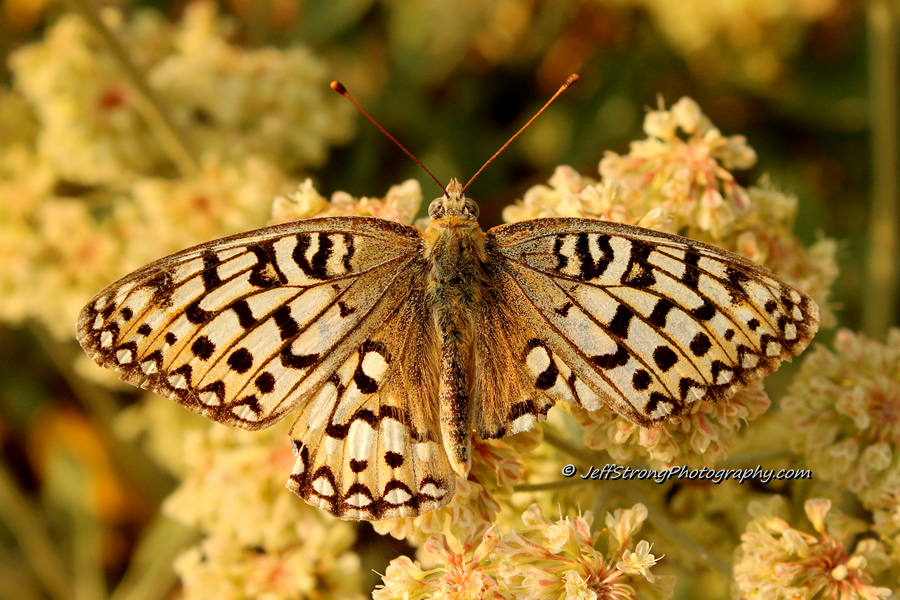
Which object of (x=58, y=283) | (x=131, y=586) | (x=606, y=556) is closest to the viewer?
(x=606, y=556)

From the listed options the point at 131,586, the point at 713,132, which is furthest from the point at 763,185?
the point at 131,586

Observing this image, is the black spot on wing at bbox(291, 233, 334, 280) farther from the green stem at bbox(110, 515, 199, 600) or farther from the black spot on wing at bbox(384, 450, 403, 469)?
the green stem at bbox(110, 515, 199, 600)

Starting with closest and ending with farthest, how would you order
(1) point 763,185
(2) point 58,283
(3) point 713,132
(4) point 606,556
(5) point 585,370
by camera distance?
(5) point 585,370
(4) point 606,556
(3) point 713,132
(1) point 763,185
(2) point 58,283

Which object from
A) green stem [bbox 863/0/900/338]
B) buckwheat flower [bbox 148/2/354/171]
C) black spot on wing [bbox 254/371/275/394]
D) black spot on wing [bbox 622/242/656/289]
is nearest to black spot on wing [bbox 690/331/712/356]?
black spot on wing [bbox 622/242/656/289]

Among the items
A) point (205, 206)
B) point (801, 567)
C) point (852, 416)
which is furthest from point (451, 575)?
point (205, 206)

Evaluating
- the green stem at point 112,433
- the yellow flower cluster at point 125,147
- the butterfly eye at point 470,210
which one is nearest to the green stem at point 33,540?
the green stem at point 112,433

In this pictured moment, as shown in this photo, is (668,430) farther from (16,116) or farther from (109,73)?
(16,116)

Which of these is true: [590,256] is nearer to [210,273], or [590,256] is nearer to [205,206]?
[210,273]
